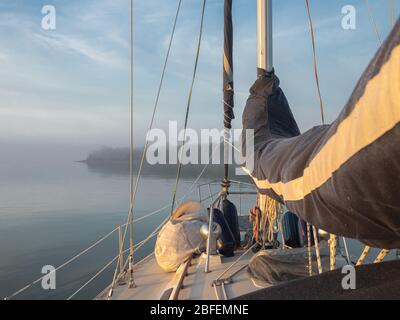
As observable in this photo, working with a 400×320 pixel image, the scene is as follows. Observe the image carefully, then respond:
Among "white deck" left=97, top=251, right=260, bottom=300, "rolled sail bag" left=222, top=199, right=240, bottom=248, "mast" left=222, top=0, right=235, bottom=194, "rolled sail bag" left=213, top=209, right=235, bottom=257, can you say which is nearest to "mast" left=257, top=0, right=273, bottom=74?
"mast" left=222, top=0, right=235, bottom=194

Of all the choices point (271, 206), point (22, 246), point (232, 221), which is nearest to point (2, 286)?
point (22, 246)

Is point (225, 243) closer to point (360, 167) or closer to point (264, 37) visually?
point (264, 37)

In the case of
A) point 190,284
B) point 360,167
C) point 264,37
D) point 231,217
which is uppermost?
point 264,37

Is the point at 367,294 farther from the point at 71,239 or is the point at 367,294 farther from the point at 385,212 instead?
the point at 71,239

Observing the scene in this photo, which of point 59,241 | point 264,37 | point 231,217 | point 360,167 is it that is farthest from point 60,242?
point 360,167

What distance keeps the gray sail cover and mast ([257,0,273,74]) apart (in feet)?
5.04

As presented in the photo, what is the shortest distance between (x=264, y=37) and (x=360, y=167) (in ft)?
7.94

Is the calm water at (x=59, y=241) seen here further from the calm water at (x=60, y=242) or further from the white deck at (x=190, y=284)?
the white deck at (x=190, y=284)

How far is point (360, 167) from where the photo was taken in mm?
800

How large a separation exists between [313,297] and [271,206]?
2.41 metres

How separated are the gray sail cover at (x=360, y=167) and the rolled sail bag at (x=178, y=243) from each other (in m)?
2.90

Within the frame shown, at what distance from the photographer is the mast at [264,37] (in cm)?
287

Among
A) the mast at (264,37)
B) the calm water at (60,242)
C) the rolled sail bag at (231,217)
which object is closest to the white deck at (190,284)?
the rolled sail bag at (231,217)
